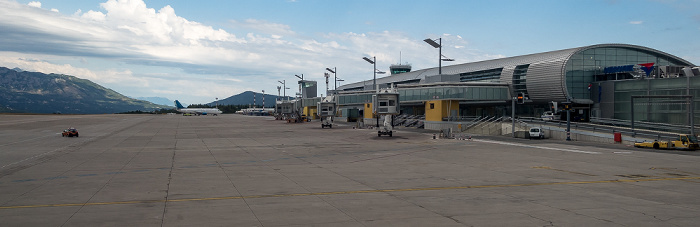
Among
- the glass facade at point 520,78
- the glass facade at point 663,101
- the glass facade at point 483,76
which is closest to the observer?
the glass facade at point 663,101

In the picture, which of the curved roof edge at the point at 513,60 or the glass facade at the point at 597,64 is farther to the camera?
the curved roof edge at the point at 513,60

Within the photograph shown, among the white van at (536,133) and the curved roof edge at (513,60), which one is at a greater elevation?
the curved roof edge at (513,60)

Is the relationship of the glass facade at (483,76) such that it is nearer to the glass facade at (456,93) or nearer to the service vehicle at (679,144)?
the glass facade at (456,93)

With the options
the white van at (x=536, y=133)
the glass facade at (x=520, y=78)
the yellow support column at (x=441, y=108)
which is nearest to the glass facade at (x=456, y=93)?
the yellow support column at (x=441, y=108)

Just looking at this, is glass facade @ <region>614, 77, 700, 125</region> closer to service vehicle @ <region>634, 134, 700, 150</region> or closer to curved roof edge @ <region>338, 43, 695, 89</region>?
curved roof edge @ <region>338, 43, 695, 89</region>

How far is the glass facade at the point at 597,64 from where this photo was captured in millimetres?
72188

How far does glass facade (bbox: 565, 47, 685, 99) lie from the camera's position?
7219cm

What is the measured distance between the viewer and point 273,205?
1428cm

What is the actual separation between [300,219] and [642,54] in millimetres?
81031

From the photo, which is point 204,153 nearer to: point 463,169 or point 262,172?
point 262,172

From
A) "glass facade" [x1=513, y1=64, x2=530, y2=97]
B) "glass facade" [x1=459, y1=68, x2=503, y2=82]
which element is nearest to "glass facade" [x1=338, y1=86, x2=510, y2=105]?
"glass facade" [x1=513, y1=64, x2=530, y2=97]

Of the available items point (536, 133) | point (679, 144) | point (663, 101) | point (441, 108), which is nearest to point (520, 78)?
point (441, 108)

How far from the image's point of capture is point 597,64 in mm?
74312

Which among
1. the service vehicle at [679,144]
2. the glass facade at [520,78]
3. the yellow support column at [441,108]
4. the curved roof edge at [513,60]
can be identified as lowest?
the service vehicle at [679,144]
